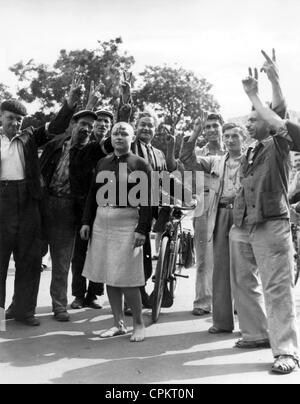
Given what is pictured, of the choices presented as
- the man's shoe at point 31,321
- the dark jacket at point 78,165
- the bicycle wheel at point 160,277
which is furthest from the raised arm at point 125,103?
the man's shoe at point 31,321

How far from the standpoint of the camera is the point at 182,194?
580 cm

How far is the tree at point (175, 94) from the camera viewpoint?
37.7 meters

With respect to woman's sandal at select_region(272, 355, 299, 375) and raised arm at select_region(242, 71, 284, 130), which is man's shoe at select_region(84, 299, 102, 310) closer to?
woman's sandal at select_region(272, 355, 299, 375)

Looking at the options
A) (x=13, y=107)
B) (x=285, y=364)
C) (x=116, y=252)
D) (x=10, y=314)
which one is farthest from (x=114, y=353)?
(x=13, y=107)

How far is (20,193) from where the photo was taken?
5.27 meters

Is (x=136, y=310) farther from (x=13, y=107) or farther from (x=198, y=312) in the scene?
(x=13, y=107)

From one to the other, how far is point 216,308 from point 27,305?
1.96m

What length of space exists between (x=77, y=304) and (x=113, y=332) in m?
1.23

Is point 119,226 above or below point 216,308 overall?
above

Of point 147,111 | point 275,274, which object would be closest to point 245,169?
point 275,274
